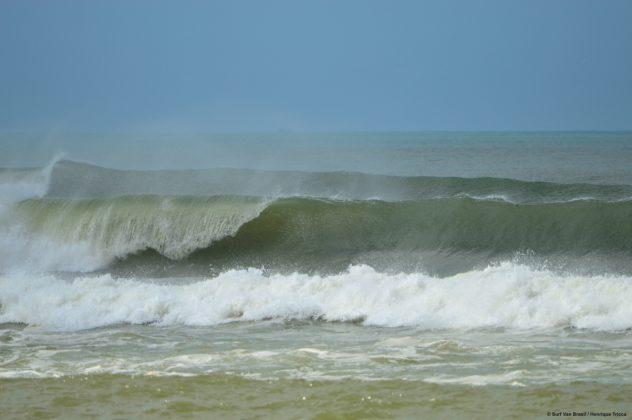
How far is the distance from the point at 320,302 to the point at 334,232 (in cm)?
465

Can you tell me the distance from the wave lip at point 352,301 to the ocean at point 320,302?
0.03m

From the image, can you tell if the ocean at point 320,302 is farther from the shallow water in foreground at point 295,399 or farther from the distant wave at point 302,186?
the distant wave at point 302,186

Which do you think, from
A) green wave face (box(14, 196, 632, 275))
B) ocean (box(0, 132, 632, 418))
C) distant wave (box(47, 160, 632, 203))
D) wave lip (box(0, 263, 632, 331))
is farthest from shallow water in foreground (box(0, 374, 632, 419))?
distant wave (box(47, 160, 632, 203))

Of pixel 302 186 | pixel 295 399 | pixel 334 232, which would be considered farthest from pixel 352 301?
pixel 302 186

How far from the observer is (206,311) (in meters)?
11.2

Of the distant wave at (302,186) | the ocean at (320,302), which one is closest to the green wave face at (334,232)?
the ocean at (320,302)

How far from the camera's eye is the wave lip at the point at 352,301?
9.86 metres

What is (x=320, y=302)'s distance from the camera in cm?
1109

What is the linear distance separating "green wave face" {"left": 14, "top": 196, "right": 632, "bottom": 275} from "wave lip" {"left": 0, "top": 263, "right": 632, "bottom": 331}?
2357mm

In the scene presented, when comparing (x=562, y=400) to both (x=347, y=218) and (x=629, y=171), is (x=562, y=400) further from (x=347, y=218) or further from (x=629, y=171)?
(x=629, y=171)

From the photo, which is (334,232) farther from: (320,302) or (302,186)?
(302,186)

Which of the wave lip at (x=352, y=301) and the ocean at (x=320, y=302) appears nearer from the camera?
the ocean at (x=320, y=302)

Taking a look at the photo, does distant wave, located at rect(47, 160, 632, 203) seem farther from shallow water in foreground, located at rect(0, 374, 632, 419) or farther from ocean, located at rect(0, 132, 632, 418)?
shallow water in foreground, located at rect(0, 374, 632, 419)

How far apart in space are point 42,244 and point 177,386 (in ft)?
34.2
